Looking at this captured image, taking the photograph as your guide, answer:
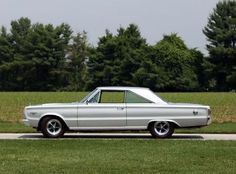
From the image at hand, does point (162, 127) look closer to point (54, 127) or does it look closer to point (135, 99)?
point (135, 99)

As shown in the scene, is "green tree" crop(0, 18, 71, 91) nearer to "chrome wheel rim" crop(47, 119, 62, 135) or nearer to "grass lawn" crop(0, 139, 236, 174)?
"chrome wheel rim" crop(47, 119, 62, 135)

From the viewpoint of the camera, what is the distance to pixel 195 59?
98.4 m

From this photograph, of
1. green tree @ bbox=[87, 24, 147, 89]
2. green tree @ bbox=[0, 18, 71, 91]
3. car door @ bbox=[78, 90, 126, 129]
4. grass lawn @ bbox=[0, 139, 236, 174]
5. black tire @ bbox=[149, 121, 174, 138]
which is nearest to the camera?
grass lawn @ bbox=[0, 139, 236, 174]

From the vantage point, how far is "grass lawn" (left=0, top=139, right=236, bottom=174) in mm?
9711

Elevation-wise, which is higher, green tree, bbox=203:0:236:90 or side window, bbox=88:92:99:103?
green tree, bbox=203:0:236:90

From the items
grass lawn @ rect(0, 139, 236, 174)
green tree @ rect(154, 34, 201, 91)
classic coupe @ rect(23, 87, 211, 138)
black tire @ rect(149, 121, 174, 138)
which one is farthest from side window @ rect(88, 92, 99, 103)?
green tree @ rect(154, 34, 201, 91)

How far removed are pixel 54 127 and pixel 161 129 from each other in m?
3.08

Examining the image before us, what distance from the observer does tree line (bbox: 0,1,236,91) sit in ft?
291

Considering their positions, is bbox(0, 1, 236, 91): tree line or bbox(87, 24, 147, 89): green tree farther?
bbox(87, 24, 147, 89): green tree

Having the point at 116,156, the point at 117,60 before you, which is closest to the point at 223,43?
the point at 117,60

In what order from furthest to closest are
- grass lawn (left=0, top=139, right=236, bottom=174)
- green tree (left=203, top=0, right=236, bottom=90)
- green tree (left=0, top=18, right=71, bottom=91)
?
green tree (left=0, top=18, right=71, bottom=91), green tree (left=203, top=0, right=236, bottom=90), grass lawn (left=0, top=139, right=236, bottom=174)

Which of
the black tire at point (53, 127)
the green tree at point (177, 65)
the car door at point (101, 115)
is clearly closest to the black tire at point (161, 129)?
the car door at point (101, 115)

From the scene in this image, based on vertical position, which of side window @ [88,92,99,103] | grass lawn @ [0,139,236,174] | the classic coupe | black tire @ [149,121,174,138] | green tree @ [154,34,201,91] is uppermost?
green tree @ [154,34,201,91]

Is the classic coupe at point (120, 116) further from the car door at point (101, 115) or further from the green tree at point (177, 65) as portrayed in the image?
the green tree at point (177, 65)
